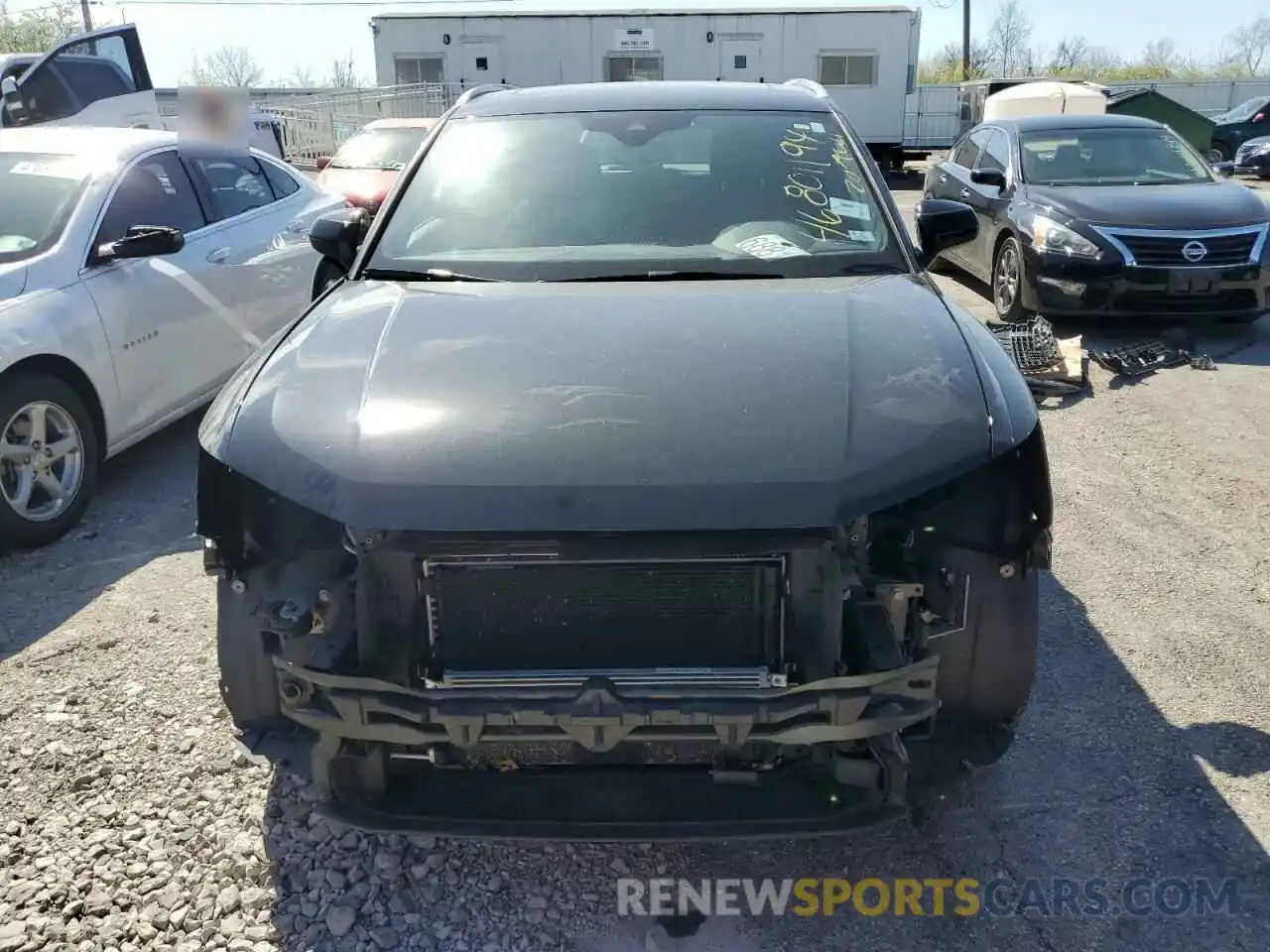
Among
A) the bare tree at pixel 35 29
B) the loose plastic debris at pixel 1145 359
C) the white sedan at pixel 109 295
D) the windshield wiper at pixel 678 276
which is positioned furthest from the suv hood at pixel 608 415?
the bare tree at pixel 35 29

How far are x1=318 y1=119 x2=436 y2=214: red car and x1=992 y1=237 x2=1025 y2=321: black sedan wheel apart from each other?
238 inches

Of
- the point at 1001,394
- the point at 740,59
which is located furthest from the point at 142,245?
the point at 740,59

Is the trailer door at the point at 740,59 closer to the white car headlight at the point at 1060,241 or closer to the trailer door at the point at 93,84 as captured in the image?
the trailer door at the point at 93,84

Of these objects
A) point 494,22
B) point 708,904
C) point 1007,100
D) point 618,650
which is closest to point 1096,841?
point 708,904

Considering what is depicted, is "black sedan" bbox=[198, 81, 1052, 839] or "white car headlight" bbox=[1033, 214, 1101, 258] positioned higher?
"black sedan" bbox=[198, 81, 1052, 839]

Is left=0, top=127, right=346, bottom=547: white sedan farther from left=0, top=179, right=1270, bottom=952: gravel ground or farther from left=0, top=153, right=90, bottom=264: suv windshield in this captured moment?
left=0, top=179, right=1270, bottom=952: gravel ground

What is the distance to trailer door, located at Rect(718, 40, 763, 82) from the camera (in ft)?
73.3

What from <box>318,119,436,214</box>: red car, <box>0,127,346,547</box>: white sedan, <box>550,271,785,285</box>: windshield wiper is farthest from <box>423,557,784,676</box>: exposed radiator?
<box>318,119,436,214</box>: red car

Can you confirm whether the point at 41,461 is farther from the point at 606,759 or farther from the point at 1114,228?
the point at 1114,228

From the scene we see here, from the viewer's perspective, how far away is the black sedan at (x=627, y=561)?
6.94 ft

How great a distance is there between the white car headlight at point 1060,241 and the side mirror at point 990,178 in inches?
44.3

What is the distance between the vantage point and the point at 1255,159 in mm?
20453

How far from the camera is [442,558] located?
7.29 ft

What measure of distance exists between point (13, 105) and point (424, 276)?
9316mm
